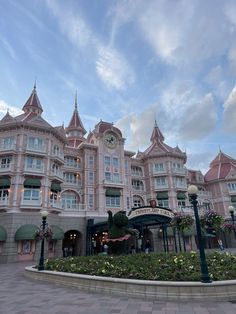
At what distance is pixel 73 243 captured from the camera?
109 ft

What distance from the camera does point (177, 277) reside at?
936cm

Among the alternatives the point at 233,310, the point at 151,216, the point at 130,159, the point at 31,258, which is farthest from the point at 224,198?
the point at 233,310

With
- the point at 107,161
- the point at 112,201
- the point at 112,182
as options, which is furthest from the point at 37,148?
the point at 112,201

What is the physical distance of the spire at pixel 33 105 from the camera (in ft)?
124

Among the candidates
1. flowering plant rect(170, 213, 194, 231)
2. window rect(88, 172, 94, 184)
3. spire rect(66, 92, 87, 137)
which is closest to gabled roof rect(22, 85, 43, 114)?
spire rect(66, 92, 87, 137)

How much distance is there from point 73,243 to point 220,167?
33.0m

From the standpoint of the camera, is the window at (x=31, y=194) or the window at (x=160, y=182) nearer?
the window at (x=31, y=194)

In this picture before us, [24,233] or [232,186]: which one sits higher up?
[232,186]

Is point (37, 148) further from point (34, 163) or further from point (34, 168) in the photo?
point (34, 168)

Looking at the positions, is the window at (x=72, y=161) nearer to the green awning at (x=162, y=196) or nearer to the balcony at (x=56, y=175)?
the balcony at (x=56, y=175)

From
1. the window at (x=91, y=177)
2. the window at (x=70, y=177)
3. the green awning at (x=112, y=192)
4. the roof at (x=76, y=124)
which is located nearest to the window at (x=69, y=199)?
the window at (x=70, y=177)

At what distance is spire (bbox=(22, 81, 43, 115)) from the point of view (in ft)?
124

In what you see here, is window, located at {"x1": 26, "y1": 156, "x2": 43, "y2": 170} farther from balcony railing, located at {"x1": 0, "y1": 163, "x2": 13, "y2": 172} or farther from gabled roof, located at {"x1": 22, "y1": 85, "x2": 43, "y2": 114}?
gabled roof, located at {"x1": 22, "y1": 85, "x2": 43, "y2": 114}

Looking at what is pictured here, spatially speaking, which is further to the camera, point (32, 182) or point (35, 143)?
point (35, 143)
